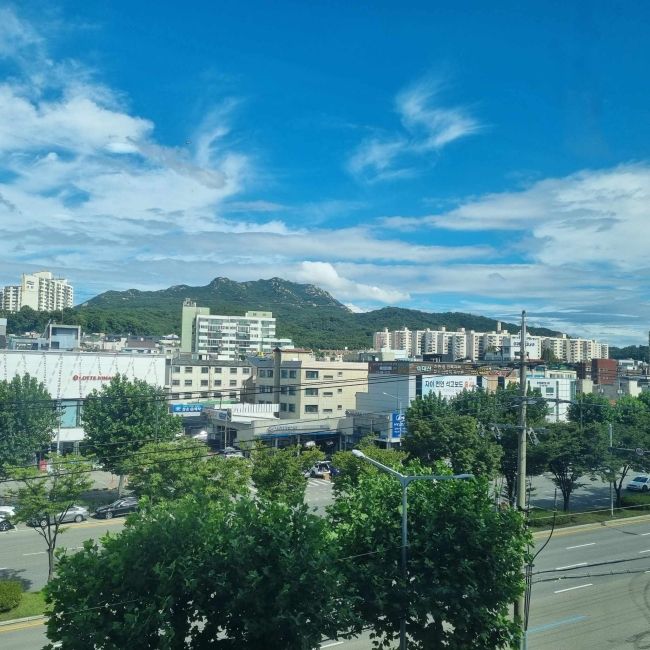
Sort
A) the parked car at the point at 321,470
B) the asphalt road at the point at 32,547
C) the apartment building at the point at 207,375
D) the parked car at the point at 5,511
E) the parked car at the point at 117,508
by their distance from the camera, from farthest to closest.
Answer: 1. the apartment building at the point at 207,375
2. the parked car at the point at 321,470
3. the parked car at the point at 117,508
4. the parked car at the point at 5,511
5. the asphalt road at the point at 32,547

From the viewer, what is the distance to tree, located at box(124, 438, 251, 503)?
75.5ft

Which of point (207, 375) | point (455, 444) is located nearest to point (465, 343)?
point (207, 375)

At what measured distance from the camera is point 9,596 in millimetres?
17094

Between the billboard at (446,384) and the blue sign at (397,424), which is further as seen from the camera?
the billboard at (446,384)

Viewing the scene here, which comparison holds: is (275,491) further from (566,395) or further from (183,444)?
(566,395)

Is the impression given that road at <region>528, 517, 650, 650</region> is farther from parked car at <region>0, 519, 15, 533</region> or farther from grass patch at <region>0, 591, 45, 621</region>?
parked car at <region>0, 519, 15, 533</region>

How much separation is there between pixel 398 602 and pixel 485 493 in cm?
284

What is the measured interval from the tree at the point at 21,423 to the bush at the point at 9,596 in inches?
684

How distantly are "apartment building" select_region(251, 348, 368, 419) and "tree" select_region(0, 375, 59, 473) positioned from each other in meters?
22.0

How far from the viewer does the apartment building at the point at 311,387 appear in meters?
56.0

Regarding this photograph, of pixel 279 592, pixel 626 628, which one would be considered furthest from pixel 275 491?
pixel 279 592

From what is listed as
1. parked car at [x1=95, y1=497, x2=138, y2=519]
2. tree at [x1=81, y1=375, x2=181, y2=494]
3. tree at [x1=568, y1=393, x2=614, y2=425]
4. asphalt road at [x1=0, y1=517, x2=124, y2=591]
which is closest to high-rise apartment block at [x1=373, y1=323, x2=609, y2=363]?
tree at [x1=568, y1=393, x2=614, y2=425]

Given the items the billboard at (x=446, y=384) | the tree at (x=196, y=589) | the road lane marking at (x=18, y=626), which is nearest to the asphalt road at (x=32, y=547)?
the road lane marking at (x=18, y=626)

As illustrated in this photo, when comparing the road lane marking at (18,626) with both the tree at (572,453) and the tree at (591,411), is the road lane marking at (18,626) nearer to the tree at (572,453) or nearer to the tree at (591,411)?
the tree at (572,453)
